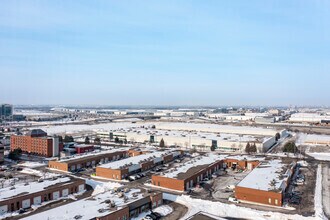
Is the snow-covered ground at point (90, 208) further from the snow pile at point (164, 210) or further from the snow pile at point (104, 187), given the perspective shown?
the snow pile at point (104, 187)

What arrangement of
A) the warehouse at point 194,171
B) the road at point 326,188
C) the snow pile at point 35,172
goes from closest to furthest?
the road at point 326,188
the warehouse at point 194,171
the snow pile at point 35,172

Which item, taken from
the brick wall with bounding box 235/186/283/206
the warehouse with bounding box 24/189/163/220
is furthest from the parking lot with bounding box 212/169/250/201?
the warehouse with bounding box 24/189/163/220

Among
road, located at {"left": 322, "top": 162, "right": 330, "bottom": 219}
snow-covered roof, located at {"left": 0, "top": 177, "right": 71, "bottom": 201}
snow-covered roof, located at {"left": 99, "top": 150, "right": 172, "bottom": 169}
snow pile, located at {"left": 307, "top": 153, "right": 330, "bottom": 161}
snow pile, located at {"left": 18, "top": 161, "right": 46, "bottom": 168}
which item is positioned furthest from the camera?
snow pile, located at {"left": 307, "top": 153, "right": 330, "bottom": 161}

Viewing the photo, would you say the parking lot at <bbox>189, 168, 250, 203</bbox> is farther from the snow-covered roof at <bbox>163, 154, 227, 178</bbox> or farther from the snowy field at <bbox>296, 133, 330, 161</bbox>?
the snowy field at <bbox>296, 133, 330, 161</bbox>

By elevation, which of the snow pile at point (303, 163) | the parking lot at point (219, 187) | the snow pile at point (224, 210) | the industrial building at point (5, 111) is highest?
the industrial building at point (5, 111)

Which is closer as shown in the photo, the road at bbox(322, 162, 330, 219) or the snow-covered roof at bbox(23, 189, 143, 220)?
the snow-covered roof at bbox(23, 189, 143, 220)

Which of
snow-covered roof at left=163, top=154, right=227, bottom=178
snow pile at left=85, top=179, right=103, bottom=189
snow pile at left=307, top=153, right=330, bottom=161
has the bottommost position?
snow pile at left=85, top=179, right=103, bottom=189

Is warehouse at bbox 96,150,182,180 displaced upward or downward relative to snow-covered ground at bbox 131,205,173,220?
upward

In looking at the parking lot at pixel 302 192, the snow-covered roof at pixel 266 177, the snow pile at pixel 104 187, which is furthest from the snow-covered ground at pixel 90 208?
the parking lot at pixel 302 192
